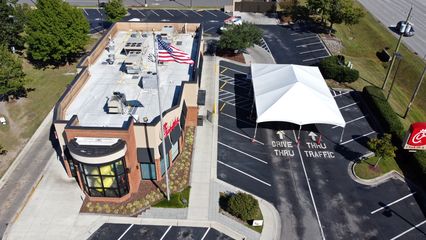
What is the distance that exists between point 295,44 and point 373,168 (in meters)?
30.3

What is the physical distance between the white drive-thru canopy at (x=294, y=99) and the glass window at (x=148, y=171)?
1160cm

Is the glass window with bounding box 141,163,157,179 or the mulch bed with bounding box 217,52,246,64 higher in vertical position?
the mulch bed with bounding box 217,52,246,64

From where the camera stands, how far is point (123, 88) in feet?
116

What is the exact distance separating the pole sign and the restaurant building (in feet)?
71.7

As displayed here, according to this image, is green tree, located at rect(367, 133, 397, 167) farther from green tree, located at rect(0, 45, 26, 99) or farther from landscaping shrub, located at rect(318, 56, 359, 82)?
green tree, located at rect(0, 45, 26, 99)

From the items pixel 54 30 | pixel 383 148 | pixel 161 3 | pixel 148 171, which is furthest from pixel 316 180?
pixel 161 3

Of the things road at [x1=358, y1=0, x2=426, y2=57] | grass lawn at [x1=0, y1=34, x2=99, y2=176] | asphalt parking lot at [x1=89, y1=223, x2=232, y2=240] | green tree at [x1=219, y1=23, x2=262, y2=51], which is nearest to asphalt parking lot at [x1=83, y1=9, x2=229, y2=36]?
green tree at [x1=219, y1=23, x2=262, y2=51]

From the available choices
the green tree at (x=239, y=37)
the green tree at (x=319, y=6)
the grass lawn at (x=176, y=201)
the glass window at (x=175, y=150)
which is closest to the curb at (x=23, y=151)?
the grass lawn at (x=176, y=201)

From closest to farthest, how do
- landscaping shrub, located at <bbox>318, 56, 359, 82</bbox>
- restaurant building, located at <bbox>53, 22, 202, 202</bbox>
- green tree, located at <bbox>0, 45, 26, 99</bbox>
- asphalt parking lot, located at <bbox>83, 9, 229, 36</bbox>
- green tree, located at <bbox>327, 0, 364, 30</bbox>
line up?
restaurant building, located at <bbox>53, 22, 202, 202</bbox> → green tree, located at <bbox>0, 45, 26, 99</bbox> → landscaping shrub, located at <bbox>318, 56, 359, 82</bbox> → green tree, located at <bbox>327, 0, 364, 30</bbox> → asphalt parking lot, located at <bbox>83, 9, 229, 36</bbox>

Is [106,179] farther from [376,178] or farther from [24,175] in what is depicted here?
[376,178]

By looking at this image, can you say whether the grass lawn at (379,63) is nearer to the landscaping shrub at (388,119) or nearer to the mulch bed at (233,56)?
the landscaping shrub at (388,119)

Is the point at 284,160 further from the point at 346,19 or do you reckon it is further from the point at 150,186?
the point at 346,19

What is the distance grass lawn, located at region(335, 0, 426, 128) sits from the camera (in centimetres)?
4519

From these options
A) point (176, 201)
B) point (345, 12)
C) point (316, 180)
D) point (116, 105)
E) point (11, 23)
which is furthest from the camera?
point (345, 12)
